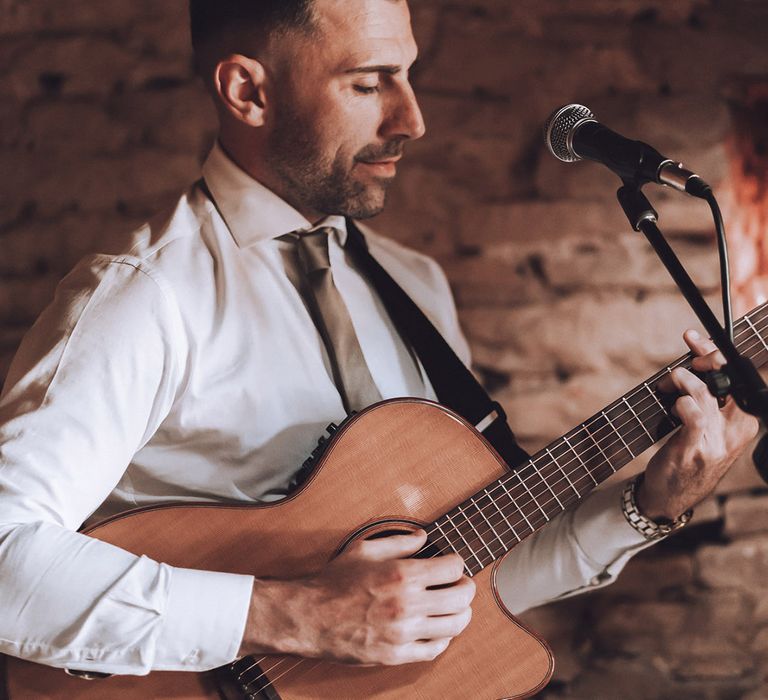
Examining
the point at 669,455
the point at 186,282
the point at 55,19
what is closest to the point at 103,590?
the point at 186,282

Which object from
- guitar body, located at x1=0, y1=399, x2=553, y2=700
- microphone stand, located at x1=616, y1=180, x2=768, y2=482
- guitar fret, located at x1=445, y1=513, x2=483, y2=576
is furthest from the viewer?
guitar fret, located at x1=445, y1=513, x2=483, y2=576

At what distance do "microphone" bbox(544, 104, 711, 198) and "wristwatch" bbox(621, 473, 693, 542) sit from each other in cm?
67

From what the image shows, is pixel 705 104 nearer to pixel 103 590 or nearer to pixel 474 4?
pixel 474 4

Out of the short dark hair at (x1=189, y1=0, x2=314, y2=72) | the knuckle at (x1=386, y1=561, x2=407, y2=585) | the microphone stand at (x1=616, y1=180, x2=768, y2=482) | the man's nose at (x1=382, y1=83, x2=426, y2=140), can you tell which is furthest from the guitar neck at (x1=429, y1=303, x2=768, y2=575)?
the short dark hair at (x1=189, y1=0, x2=314, y2=72)

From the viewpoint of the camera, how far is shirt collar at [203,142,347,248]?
1.50 m

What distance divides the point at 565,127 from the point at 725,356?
0.42 m

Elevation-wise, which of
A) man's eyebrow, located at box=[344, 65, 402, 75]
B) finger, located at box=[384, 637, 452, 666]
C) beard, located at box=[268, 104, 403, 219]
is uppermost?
man's eyebrow, located at box=[344, 65, 402, 75]

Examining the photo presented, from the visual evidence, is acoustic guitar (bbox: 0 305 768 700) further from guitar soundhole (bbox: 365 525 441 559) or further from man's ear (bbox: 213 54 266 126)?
man's ear (bbox: 213 54 266 126)

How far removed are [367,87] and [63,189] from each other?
827 millimetres

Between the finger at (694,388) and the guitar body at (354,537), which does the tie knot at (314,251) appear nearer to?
the guitar body at (354,537)

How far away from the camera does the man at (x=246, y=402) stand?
1.15 meters

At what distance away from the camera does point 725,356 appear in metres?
1.04

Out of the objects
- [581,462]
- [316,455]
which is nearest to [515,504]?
[581,462]

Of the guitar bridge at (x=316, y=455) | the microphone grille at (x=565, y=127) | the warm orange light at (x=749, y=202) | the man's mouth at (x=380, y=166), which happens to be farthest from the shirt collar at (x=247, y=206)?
the warm orange light at (x=749, y=202)
